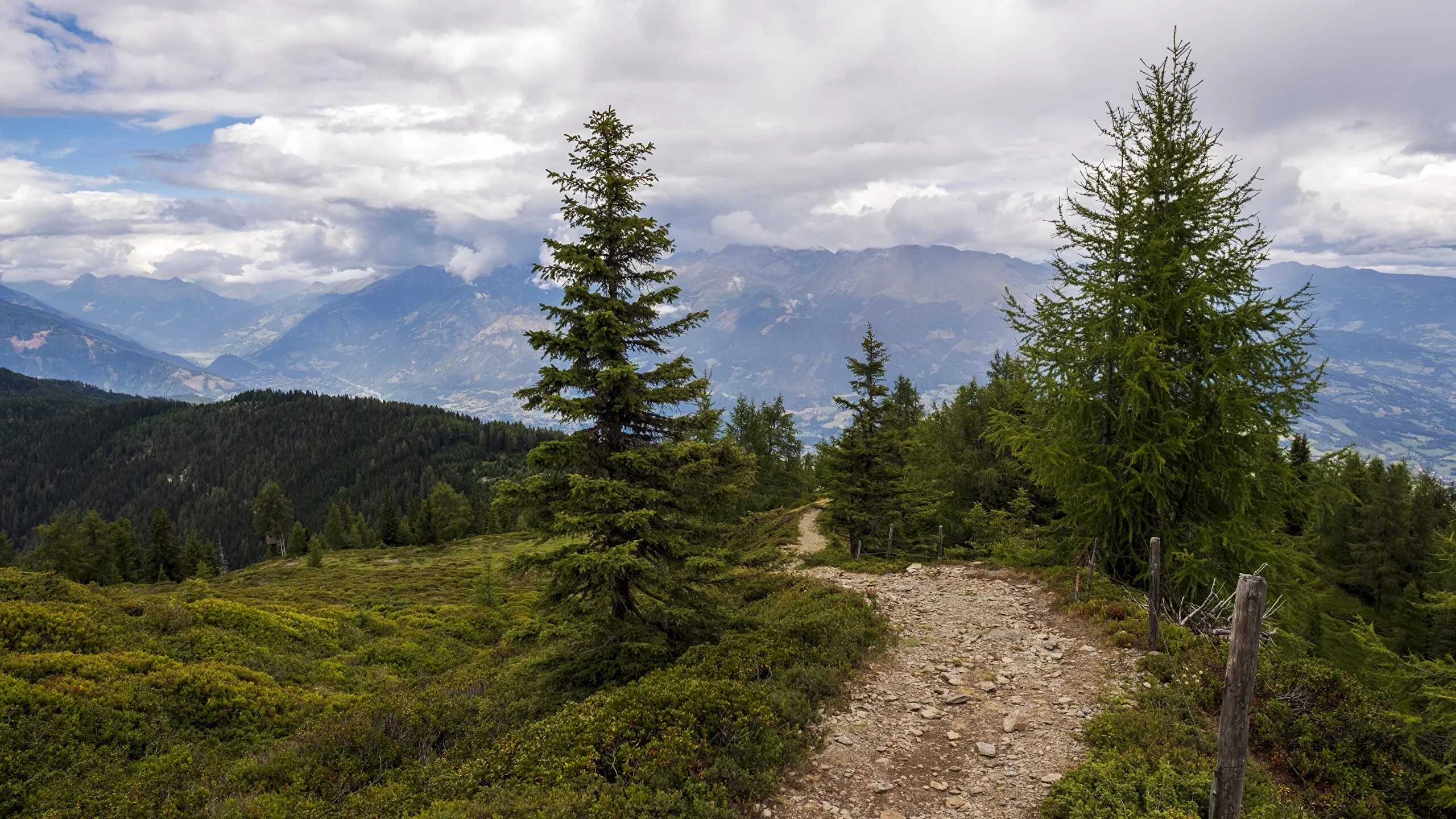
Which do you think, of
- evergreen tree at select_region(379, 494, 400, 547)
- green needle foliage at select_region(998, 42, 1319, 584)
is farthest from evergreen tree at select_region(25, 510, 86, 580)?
green needle foliage at select_region(998, 42, 1319, 584)

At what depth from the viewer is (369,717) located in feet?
39.5

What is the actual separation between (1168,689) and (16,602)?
82.9 ft

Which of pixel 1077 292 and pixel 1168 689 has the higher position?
pixel 1077 292

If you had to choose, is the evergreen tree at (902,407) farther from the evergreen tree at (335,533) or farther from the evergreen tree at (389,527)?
the evergreen tree at (335,533)

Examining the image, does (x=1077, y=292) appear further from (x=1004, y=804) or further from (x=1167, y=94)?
(x=1004, y=804)

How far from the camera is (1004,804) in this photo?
7914 mm

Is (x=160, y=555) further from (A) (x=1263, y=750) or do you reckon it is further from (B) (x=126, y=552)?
(A) (x=1263, y=750)

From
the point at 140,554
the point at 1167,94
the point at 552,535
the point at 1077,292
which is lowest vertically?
the point at 140,554

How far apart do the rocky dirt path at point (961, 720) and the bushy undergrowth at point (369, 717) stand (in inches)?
25.8

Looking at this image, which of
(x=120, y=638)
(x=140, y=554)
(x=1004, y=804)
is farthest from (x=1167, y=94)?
(x=140, y=554)

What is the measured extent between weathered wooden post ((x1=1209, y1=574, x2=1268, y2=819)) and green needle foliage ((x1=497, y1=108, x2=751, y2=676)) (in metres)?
7.92

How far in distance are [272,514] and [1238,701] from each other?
104326 mm

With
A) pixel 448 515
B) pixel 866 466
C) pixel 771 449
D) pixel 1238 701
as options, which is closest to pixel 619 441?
pixel 1238 701

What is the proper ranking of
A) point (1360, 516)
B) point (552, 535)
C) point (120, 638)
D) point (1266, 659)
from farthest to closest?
point (1360, 516) → point (120, 638) → point (552, 535) → point (1266, 659)
